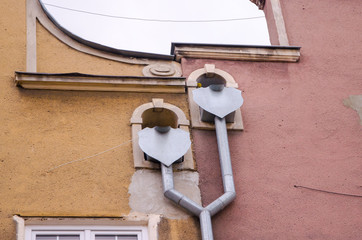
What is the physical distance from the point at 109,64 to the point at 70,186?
8.13ft

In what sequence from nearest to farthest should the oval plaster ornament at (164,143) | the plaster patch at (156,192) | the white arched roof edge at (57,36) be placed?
1. the plaster patch at (156,192)
2. the oval plaster ornament at (164,143)
3. the white arched roof edge at (57,36)

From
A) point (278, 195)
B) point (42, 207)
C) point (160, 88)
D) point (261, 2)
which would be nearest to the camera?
point (42, 207)

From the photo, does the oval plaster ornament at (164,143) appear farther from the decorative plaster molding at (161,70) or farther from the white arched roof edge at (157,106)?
the decorative plaster molding at (161,70)

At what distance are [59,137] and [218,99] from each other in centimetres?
230

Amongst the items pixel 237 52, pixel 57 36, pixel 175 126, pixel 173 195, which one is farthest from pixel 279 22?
pixel 173 195

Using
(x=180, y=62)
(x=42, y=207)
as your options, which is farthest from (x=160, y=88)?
(x=42, y=207)

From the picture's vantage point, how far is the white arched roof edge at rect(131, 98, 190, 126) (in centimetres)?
1273

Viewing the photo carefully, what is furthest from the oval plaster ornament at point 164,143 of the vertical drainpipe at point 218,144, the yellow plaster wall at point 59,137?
the yellow plaster wall at point 59,137

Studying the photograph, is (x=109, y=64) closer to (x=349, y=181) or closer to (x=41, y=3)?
(x=41, y=3)

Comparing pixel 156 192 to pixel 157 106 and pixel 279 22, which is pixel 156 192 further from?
pixel 279 22

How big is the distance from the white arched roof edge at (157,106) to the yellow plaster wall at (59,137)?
95 millimetres

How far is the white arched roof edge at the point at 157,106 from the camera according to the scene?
41.8ft

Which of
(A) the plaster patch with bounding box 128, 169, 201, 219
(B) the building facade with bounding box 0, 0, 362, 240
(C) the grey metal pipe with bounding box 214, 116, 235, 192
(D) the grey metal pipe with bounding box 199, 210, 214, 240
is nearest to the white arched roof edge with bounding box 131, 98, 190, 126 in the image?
(B) the building facade with bounding box 0, 0, 362, 240

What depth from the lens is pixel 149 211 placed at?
11.7 metres
